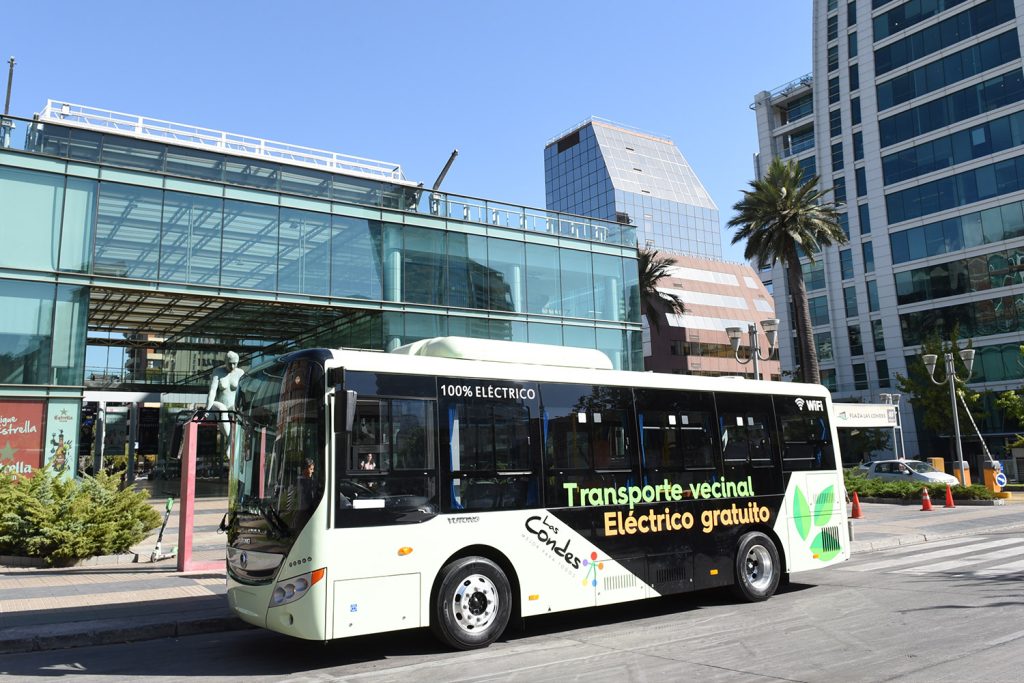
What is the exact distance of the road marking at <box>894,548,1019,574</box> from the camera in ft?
43.2

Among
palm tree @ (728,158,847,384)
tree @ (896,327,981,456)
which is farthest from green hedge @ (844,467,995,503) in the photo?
tree @ (896,327,981,456)

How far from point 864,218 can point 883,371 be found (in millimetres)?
13916

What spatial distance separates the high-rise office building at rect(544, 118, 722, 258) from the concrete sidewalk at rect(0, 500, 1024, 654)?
126 meters

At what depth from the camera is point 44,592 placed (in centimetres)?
1154

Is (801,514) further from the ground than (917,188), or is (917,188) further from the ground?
(917,188)

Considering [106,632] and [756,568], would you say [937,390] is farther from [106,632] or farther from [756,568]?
[106,632]

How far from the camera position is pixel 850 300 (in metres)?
69.3

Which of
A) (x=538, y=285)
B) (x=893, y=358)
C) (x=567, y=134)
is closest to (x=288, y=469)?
(x=538, y=285)

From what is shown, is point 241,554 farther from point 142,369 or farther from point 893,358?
point 893,358

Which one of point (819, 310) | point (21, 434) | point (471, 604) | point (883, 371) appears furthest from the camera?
point (819, 310)

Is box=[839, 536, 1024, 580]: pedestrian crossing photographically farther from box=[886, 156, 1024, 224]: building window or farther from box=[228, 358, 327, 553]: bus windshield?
box=[886, 156, 1024, 224]: building window

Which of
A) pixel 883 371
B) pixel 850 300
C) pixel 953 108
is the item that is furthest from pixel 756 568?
pixel 850 300

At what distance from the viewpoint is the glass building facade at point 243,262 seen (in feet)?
69.8

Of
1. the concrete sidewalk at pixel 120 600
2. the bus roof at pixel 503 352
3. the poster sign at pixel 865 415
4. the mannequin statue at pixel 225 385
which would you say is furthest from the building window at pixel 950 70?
the mannequin statue at pixel 225 385
